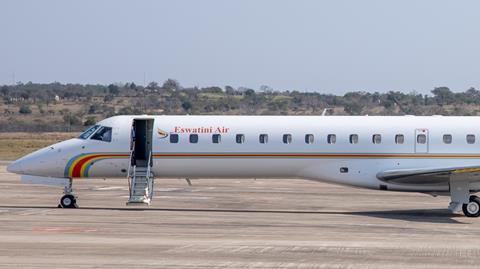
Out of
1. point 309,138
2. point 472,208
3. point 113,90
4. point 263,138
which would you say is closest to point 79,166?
point 263,138

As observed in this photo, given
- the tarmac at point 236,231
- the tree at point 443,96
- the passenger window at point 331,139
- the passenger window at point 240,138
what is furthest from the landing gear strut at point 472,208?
the tree at point 443,96

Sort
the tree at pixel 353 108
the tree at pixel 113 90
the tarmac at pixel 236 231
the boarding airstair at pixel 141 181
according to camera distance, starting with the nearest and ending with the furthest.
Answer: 1. the tarmac at pixel 236 231
2. the boarding airstair at pixel 141 181
3. the tree at pixel 353 108
4. the tree at pixel 113 90

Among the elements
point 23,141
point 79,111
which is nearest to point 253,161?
point 23,141

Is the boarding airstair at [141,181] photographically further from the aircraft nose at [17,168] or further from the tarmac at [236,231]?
the aircraft nose at [17,168]

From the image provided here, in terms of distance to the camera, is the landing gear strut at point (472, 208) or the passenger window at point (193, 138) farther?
the passenger window at point (193, 138)

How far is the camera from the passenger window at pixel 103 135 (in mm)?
29750

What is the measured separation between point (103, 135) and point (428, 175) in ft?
31.3

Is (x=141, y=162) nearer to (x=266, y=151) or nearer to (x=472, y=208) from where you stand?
(x=266, y=151)

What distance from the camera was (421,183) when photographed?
28.6m

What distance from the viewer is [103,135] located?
29.8 m

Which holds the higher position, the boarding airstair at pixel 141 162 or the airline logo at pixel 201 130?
the airline logo at pixel 201 130

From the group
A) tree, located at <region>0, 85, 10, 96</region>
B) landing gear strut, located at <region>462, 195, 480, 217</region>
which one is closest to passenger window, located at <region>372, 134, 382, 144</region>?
landing gear strut, located at <region>462, 195, 480, 217</region>

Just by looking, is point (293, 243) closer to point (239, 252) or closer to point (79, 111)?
point (239, 252)

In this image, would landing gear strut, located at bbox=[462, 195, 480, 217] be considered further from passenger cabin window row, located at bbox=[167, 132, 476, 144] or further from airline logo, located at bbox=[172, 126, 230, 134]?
airline logo, located at bbox=[172, 126, 230, 134]
